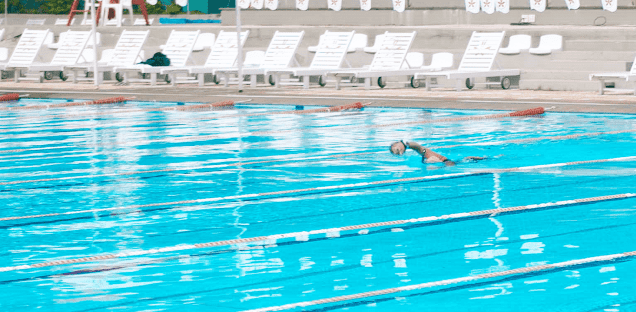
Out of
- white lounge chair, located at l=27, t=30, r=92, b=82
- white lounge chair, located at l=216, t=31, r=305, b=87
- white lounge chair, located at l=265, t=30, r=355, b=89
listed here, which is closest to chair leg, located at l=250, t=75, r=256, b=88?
white lounge chair, located at l=216, t=31, r=305, b=87

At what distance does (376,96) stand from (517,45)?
3.37 m

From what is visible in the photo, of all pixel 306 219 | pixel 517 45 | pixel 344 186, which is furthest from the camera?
pixel 517 45

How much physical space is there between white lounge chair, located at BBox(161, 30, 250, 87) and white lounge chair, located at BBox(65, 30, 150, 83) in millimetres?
956

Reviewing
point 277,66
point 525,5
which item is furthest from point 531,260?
point 525,5

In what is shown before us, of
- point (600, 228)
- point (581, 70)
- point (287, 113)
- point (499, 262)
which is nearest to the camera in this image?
point (499, 262)

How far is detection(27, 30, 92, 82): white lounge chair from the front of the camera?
2259 centimetres

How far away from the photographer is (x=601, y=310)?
4570 mm

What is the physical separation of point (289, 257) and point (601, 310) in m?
1.72

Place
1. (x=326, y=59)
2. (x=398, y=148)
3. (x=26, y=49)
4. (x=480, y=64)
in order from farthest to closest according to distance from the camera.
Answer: (x=26, y=49) < (x=326, y=59) < (x=480, y=64) < (x=398, y=148)

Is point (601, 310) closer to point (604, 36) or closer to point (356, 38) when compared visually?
point (604, 36)

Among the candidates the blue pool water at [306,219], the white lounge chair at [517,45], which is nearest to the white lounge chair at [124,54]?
the white lounge chair at [517,45]

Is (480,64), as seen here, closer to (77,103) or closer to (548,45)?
(548,45)

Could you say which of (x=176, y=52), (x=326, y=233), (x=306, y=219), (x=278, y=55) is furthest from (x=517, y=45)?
(x=326, y=233)

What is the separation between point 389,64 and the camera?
19.8 meters
